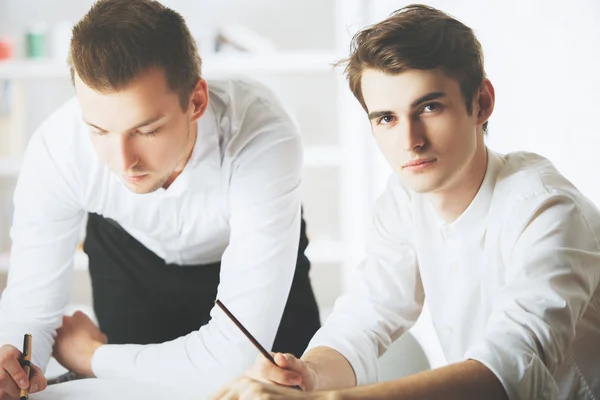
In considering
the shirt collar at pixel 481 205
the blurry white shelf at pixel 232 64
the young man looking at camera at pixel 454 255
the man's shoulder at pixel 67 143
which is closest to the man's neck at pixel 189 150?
the man's shoulder at pixel 67 143

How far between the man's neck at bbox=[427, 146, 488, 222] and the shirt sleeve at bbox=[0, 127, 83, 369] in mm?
440

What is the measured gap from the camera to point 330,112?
205 cm

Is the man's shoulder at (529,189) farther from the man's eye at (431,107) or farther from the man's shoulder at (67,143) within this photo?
the man's shoulder at (67,143)

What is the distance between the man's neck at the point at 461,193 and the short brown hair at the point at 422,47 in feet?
0.18

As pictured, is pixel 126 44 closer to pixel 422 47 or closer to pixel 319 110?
pixel 422 47

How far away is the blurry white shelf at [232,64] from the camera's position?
5.98 feet

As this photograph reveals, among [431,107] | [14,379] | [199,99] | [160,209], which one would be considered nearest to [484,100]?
[431,107]

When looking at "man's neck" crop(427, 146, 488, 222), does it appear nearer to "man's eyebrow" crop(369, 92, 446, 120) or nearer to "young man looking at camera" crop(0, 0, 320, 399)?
"man's eyebrow" crop(369, 92, 446, 120)

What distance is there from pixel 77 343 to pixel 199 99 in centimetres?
32

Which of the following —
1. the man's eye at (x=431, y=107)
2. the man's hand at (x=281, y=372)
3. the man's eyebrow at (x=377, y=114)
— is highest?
the man's eye at (x=431, y=107)

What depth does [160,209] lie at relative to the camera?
0.92m

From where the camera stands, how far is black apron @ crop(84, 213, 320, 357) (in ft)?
3.20

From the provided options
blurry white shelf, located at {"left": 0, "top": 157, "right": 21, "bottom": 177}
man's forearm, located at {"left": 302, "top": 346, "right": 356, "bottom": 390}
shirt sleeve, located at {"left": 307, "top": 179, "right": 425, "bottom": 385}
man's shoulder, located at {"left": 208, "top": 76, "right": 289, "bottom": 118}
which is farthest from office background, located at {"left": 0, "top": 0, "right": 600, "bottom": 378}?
man's forearm, located at {"left": 302, "top": 346, "right": 356, "bottom": 390}

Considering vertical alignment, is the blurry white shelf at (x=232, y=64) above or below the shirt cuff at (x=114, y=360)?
above
